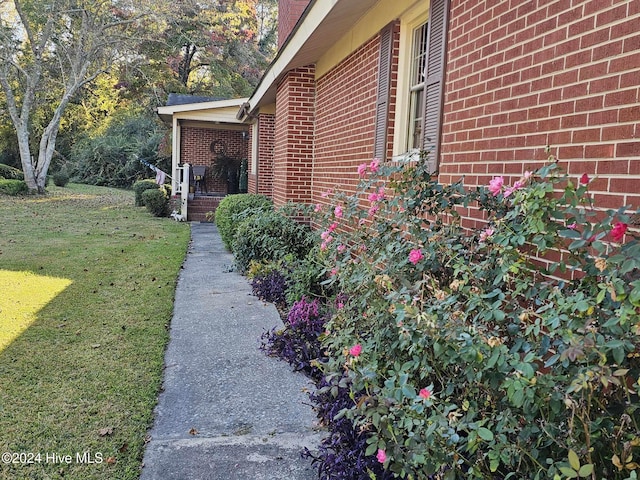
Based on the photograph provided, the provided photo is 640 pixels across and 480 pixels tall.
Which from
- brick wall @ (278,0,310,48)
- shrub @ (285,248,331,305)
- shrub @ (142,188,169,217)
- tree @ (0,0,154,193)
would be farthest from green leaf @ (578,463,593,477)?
tree @ (0,0,154,193)

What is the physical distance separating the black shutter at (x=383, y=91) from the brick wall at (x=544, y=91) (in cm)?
149

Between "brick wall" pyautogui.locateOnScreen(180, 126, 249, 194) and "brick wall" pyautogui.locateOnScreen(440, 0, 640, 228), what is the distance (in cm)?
1712

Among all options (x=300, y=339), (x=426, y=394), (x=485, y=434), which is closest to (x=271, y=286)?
(x=300, y=339)

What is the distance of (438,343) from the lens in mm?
2023

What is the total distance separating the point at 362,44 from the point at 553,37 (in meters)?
3.83

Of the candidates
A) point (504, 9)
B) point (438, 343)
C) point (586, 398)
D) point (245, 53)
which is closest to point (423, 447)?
point (438, 343)

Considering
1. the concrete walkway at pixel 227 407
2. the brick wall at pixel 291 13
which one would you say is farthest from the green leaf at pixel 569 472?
the brick wall at pixel 291 13

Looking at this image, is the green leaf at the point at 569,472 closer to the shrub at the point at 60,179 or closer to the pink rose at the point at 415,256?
the pink rose at the point at 415,256

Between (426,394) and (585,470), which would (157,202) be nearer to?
(426,394)

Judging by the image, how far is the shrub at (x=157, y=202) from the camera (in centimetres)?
1725

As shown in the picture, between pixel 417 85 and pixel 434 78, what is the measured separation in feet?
2.95

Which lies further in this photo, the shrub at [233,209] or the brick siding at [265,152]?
the brick siding at [265,152]

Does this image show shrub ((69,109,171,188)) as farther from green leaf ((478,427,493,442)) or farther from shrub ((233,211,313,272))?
green leaf ((478,427,493,442))

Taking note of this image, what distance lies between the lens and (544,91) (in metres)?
2.79
